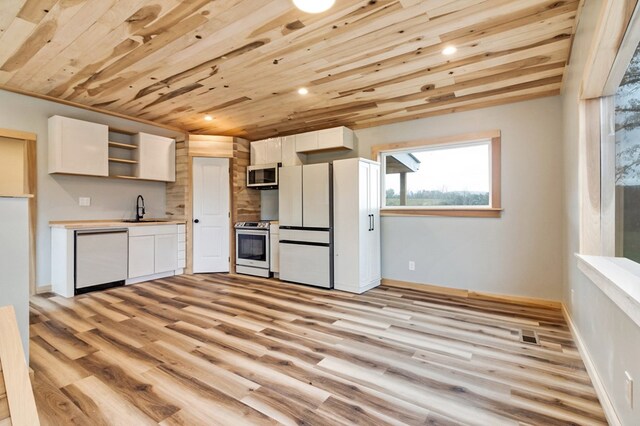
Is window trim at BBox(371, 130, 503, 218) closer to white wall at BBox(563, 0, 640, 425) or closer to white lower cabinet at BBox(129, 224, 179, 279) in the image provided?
white wall at BBox(563, 0, 640, 425)

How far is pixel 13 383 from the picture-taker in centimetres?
57

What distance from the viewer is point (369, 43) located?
252 centimetres

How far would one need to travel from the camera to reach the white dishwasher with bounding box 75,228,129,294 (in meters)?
3.87

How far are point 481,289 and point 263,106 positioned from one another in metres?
3.53

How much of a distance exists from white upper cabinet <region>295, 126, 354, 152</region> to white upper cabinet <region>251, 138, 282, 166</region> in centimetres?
41

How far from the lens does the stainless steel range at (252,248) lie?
4934mm

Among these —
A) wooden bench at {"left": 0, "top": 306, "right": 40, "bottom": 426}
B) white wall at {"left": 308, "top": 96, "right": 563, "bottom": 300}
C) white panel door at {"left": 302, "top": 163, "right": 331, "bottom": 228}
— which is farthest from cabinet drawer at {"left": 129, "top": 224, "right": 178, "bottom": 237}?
wooden bench at {"left": 0, "top": 306, "right": 40, "bottom": 426}

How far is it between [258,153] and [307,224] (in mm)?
1730

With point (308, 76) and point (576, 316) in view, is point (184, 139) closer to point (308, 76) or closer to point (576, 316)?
point (308, 76)

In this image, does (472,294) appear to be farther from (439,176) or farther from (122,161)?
(122,161)

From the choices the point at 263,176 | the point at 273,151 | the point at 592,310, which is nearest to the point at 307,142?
the point at 273,151

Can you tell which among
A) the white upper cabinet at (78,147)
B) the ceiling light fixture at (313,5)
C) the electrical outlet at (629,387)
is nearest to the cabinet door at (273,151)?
the white upper cabinet at (78,147)

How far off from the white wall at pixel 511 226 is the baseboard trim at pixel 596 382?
965 mm

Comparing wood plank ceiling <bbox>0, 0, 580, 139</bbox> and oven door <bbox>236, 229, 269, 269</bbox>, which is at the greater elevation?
wood plank ceiling <bbox>0, 0, 580, 139</bbox>
